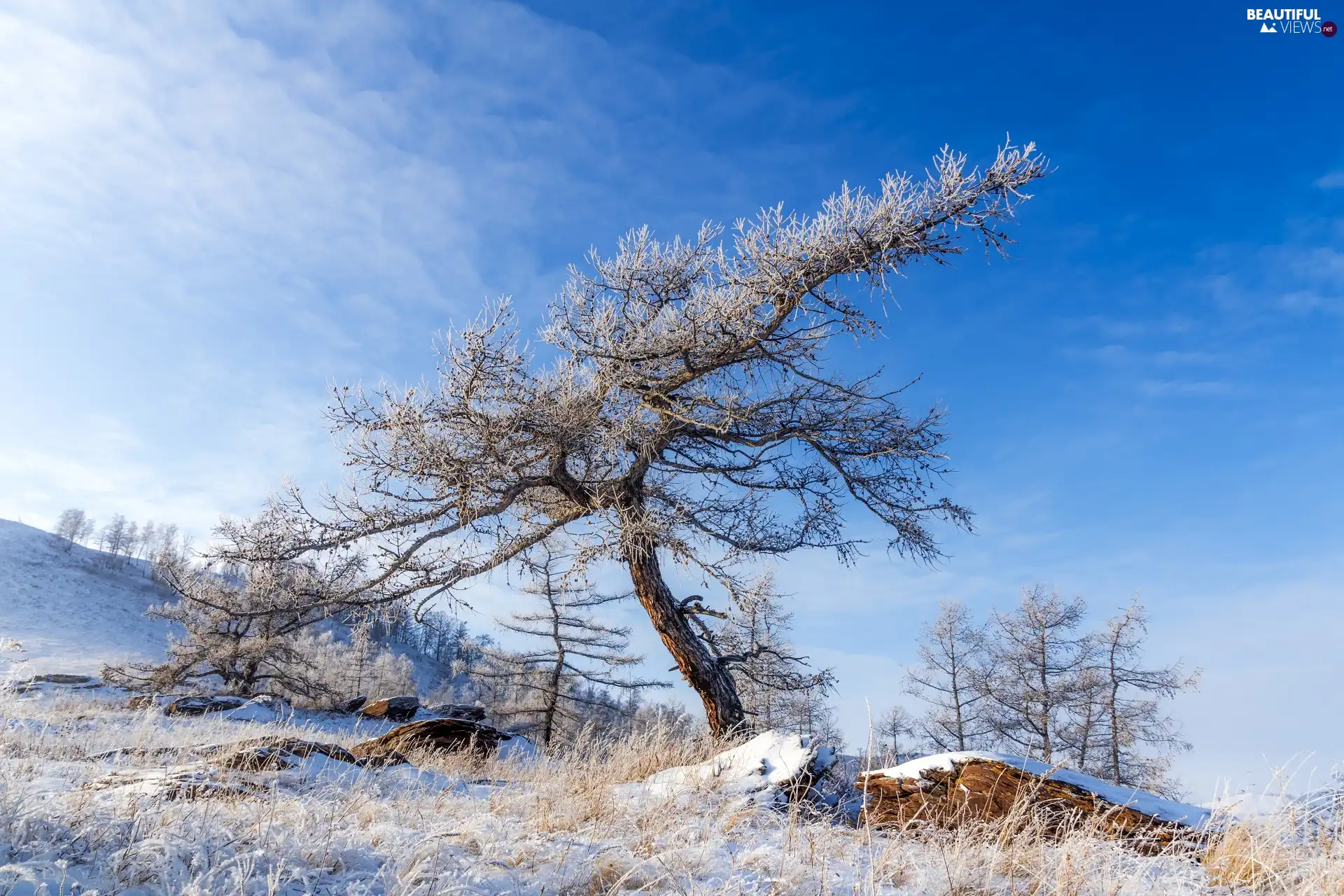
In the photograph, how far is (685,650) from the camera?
9352 mm

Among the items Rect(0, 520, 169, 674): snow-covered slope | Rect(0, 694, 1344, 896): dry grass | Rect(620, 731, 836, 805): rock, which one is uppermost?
Rect(0, 694, 1344, 896): dry grass

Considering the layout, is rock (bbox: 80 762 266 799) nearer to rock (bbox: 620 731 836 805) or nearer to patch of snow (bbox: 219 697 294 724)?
rock (bbox: 620 731 836 805)

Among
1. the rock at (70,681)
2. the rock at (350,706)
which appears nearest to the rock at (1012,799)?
the rock at (350,706)

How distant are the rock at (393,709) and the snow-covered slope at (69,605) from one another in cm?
2340

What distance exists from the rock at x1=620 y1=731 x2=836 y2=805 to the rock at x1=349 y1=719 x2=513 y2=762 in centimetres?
367

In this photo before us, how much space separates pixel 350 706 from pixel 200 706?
618 centimetres

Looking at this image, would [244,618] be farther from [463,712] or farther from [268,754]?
[268,754]

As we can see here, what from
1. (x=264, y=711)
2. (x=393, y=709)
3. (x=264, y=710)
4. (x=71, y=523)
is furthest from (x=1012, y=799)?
(x=71, y=523)

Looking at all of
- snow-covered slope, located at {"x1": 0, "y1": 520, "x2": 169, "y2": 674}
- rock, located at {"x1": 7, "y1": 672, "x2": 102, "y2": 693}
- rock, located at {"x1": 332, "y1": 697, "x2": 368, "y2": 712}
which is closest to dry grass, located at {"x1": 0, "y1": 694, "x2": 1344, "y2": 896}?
rock, located at {"x1": 332, "y1": 697, "x2": 368, "y2": 712}

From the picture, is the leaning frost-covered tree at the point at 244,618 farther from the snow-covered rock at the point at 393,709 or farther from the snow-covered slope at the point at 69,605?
the snow-covered slope at the point at 69,605

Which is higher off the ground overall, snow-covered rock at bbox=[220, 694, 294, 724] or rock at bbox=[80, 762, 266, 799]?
rock at bbox=[80, 762, 266, 799]

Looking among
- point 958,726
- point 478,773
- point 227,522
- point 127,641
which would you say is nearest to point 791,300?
point 478,773

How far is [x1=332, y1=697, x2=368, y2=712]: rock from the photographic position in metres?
20.1

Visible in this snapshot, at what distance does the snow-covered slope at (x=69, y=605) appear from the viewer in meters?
37.7
